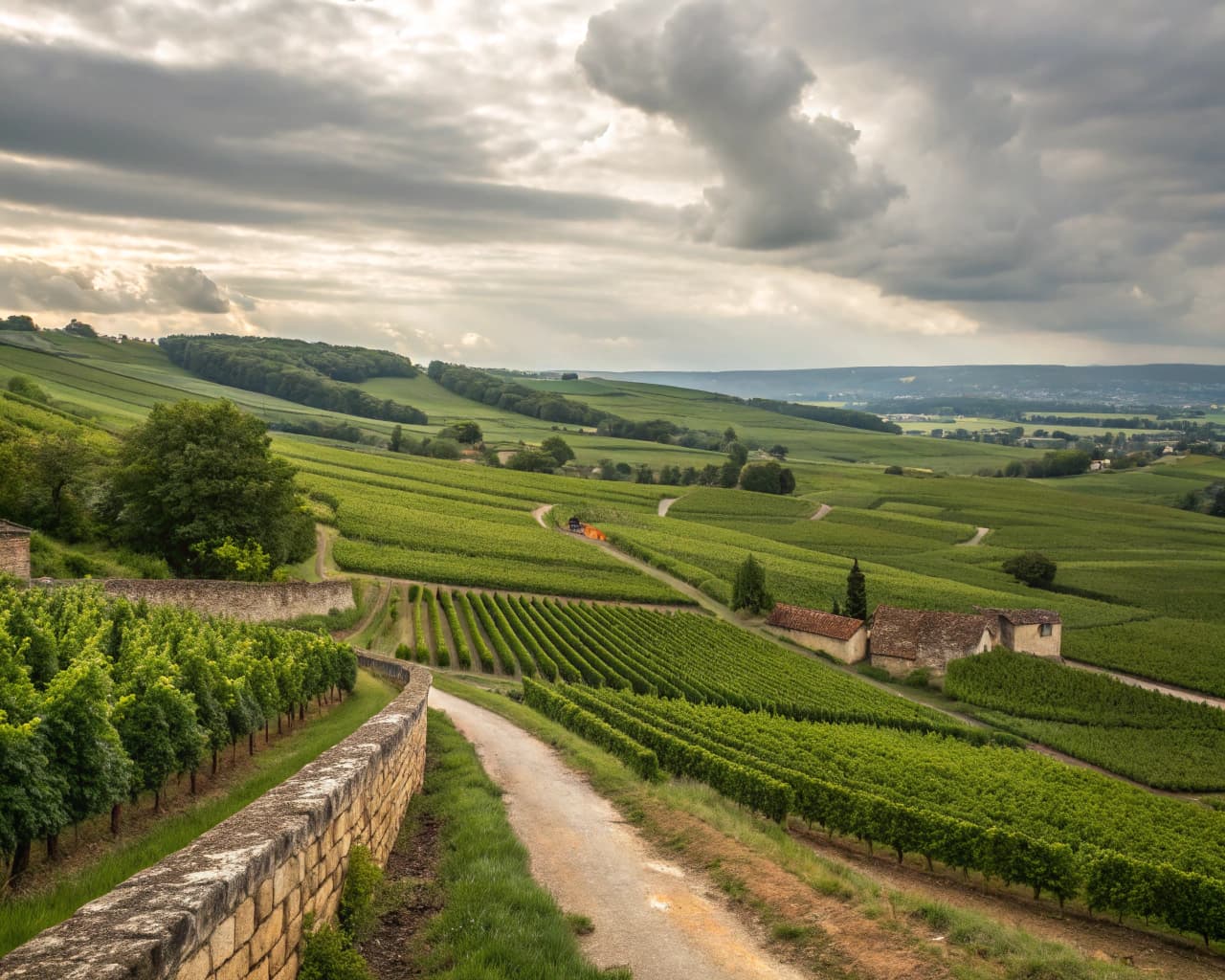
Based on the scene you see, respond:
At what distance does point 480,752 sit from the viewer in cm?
1906

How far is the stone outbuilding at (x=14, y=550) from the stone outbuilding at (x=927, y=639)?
45.4 metres

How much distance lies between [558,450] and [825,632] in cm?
8277

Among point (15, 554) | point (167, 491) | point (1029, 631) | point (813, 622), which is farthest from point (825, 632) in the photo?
point (15, 554)

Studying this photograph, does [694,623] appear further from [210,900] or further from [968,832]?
[210,900]

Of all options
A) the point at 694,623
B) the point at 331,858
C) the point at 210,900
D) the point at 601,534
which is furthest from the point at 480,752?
the point at 601,534

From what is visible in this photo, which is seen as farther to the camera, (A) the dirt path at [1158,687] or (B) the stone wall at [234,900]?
(A) the dirt path at [1158,687]

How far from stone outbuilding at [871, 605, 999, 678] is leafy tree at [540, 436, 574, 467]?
80854 mm

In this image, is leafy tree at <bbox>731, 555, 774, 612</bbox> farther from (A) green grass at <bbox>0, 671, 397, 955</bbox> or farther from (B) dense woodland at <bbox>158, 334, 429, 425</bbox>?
(B) dense woodland at <bbox>158, 334, 429, 425</bbox>

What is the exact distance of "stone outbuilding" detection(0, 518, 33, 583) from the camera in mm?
27500

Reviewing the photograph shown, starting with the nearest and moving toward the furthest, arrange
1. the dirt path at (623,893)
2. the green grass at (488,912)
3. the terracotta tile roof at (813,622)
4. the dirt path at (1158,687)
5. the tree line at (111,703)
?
the green grass at (488,912) → the dirt path at (623,893) → the tree line at (111,703) → the dirt path at (1158,687) → the terracotta tile roof at (813,622)

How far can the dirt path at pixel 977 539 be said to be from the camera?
96.7m

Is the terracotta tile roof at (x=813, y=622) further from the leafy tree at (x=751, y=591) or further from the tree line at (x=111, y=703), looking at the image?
the tree line at (x=111, y=703)

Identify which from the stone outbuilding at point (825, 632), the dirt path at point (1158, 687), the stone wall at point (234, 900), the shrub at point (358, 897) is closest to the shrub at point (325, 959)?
the stone wall at point (234, 900)

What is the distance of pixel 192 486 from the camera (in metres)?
37.9
